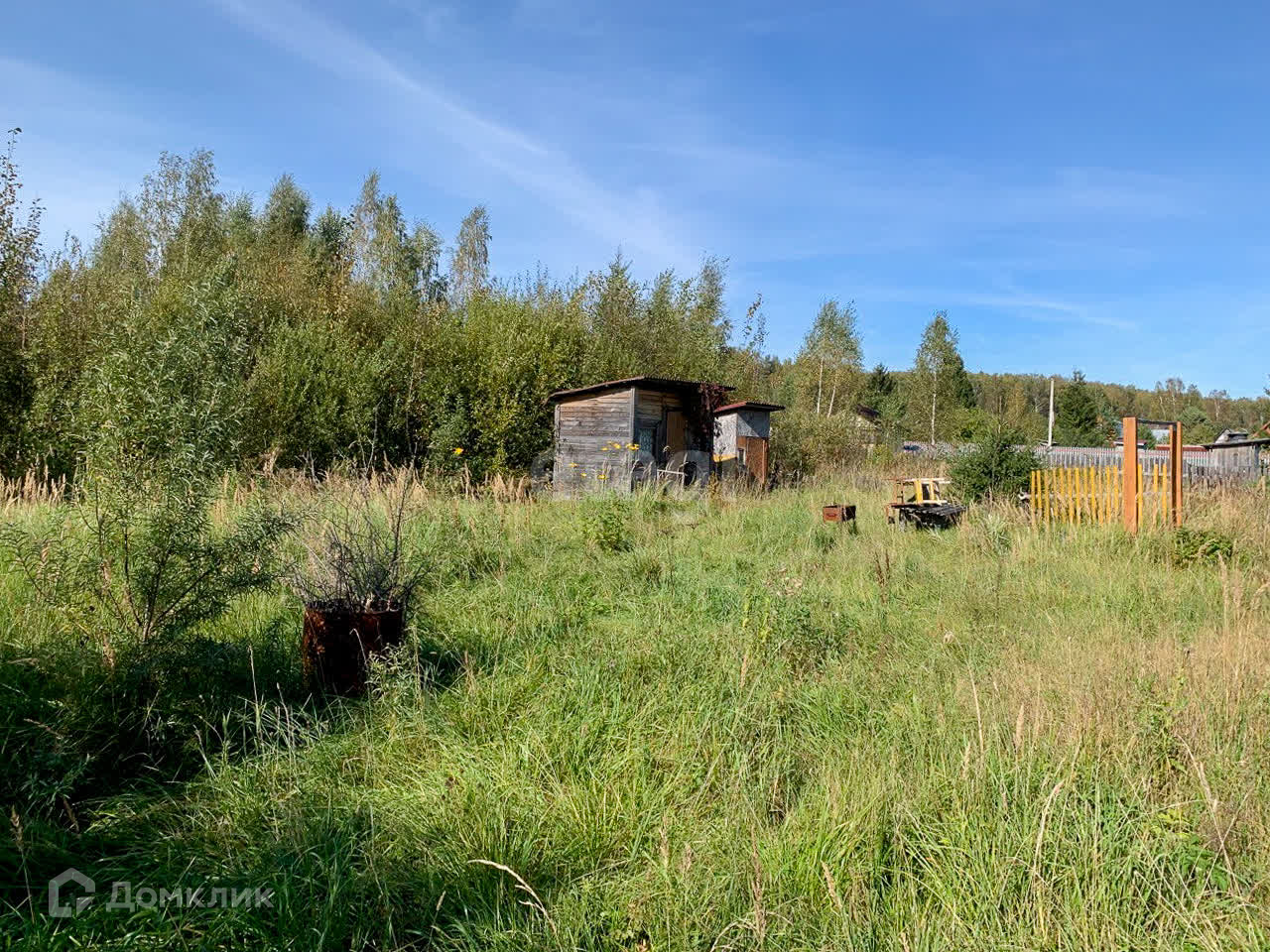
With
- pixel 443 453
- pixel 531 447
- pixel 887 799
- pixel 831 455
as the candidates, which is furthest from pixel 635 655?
pixel 831 455

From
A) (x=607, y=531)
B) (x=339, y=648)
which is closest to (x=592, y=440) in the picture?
(x=607, y=531)

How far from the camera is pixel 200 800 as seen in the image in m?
2.94

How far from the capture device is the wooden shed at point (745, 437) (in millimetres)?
19172

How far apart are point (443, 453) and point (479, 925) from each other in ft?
49.7

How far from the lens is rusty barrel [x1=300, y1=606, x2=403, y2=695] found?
4.16 m

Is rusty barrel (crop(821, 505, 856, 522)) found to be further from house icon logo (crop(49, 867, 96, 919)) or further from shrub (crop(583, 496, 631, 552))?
house icon logo (crop(49, 867, 96, 919))

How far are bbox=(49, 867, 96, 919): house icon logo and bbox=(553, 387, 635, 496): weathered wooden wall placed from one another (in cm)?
1325

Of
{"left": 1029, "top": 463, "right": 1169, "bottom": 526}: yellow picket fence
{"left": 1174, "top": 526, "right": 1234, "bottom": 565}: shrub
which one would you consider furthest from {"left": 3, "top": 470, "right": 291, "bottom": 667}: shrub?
{"left": 1029, "top": 463, "right": 1169, "bottom": 526}: yellow picket fence

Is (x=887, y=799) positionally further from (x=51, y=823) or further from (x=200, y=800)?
(x=51, y=823)

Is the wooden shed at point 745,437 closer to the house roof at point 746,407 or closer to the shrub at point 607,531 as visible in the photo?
the house roof at point 746,407

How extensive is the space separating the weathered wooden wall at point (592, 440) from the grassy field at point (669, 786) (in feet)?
35.4

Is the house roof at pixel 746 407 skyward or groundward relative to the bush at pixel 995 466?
skyward

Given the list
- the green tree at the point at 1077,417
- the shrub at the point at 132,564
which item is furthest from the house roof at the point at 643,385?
the green tree at the point at 1077,417

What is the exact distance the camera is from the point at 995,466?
13141 mm
